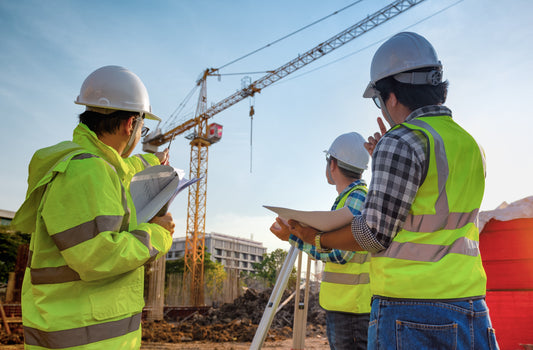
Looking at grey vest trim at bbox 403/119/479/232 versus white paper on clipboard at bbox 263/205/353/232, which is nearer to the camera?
grey vest trim at bbox 403/119/479/232

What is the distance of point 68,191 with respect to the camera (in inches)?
61.7

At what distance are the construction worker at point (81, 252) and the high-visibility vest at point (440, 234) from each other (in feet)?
3.22

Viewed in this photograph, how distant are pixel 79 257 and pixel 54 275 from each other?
0.55 ft

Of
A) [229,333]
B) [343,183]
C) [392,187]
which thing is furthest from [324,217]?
[229,333]

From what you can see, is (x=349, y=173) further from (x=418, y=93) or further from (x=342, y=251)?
(x=418, y=93)

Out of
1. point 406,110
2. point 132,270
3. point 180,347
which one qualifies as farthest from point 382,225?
point 180,347

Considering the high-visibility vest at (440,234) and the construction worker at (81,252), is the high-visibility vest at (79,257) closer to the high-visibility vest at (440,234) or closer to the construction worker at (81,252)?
the construction worker at (81,252)

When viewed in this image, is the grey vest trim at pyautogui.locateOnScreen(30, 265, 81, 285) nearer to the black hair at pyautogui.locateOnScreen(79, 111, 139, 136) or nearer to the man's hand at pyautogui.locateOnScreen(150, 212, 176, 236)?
the man's hand at pyautogui.locateOnScreen(150, 212, 176, 236)

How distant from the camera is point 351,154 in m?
3.17

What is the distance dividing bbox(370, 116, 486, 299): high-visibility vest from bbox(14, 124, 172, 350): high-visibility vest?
3.26 feet

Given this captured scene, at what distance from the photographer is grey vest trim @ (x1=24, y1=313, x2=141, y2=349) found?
151 centimetres

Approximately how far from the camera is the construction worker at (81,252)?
153 cm

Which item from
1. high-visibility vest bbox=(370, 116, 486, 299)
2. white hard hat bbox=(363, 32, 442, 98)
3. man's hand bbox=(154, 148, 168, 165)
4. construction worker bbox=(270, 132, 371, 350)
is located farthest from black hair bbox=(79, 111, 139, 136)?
high-visibility vest bbox=(370, 116, 486, 299)

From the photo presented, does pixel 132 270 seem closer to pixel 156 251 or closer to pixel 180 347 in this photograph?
pixel 156 251
